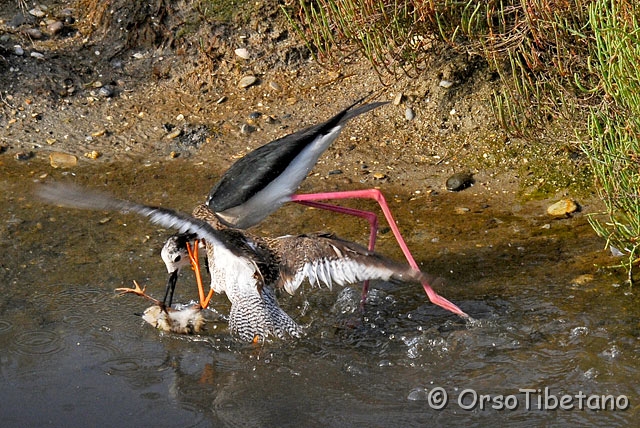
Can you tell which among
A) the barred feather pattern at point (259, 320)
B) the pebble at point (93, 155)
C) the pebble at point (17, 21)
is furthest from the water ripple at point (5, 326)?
the pebble at point (17, 21)

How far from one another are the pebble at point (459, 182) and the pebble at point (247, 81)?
1648 millimetres

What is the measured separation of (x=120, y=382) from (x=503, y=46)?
2.78m

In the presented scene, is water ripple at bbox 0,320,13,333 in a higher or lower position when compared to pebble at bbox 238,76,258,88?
lower

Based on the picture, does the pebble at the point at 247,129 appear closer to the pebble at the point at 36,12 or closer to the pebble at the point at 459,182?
the pebble at the point at 459,182

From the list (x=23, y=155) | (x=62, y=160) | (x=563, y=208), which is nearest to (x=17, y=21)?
(x=23, y=155)

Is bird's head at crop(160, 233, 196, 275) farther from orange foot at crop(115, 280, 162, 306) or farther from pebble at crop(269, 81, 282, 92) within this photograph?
pebble at crop(269, 81, 282, 92)

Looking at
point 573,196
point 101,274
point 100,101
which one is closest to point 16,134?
point 100,101

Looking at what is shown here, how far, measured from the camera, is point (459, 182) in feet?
17.3

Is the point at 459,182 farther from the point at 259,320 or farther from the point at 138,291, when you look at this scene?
the point at 138,291

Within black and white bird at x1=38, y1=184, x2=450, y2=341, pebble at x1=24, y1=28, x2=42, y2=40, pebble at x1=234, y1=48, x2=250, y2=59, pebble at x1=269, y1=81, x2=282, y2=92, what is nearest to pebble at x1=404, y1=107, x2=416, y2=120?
pebble at x1=269, y1=81, x2=282, y2=92

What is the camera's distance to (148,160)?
19.1 ft

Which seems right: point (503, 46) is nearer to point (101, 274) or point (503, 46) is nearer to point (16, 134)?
point (101, 274)

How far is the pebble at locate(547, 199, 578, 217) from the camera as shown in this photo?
16.3ft

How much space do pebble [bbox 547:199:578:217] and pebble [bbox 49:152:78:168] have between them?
9.57 ft
